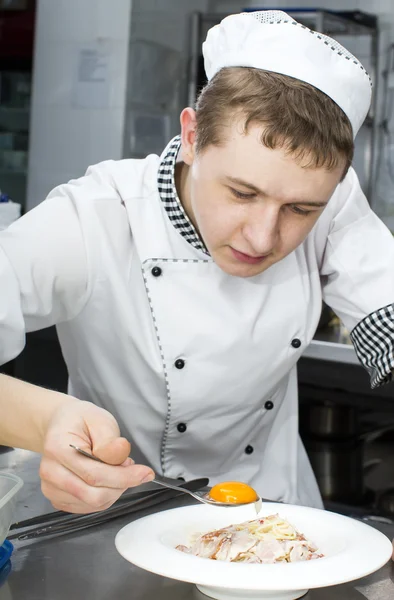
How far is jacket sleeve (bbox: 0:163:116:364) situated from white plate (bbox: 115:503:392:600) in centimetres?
38

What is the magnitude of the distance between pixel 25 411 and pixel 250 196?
441 mm

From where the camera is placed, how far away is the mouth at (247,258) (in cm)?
131

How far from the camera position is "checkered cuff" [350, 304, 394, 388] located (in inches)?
57.8

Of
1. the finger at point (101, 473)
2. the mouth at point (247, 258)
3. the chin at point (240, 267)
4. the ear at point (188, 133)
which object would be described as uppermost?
the ear at point (188, 133)

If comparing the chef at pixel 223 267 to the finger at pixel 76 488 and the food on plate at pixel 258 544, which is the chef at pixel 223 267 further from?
the food on plate at pixel 258 544

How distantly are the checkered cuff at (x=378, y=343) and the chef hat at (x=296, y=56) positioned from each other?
1.17 feet

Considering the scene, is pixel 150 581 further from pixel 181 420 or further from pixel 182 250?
pixel 182 250

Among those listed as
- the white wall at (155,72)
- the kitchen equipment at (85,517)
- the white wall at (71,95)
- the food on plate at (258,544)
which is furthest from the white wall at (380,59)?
the food on plate at (258,544)

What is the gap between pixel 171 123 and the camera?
473 centimetres

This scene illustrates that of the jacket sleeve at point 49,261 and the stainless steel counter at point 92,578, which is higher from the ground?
the jacket sleeve at point 49,261

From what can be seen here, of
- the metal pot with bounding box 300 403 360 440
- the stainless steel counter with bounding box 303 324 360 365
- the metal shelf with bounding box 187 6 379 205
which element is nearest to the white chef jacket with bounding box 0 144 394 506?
the stainless steel counter with bounding box 303 324 360 365

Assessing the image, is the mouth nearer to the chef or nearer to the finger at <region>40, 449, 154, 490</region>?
the chef

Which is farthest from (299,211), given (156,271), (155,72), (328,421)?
(155,72)

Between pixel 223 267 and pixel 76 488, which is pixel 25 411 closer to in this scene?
pixel 76 488
